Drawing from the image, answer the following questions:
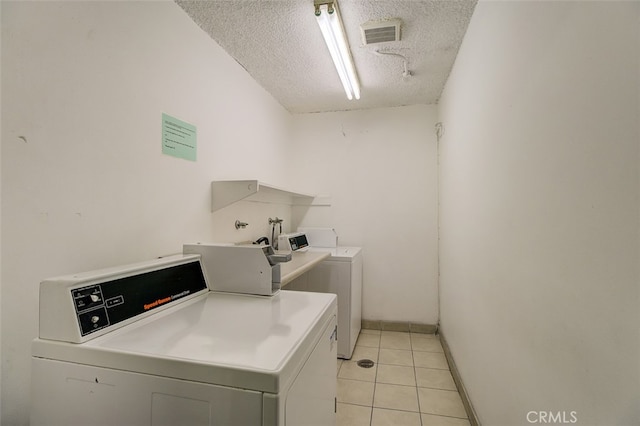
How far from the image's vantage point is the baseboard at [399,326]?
322 cm

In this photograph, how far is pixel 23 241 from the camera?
1.00 metres

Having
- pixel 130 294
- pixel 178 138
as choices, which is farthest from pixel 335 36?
pixel 130 294

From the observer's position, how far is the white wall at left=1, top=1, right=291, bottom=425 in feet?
3.24

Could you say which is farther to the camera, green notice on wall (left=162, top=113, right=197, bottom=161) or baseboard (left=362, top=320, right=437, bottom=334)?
baseboard (left=362, top=320, right=437, bottom=334)

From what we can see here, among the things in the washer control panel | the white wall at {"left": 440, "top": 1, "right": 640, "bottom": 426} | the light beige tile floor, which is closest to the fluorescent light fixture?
the white wall at {"left": 440, "top": 1, "right": 640, "bottom": 426}

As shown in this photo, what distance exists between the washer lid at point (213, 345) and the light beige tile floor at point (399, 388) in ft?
4.15

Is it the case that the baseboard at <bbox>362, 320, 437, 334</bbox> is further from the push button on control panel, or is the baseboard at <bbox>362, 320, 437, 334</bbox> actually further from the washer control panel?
the push button on control panel

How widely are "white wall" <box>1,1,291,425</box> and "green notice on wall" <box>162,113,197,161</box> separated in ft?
0.16

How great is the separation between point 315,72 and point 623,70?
7.34ft

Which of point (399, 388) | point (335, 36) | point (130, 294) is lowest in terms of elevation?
point (399, 388)

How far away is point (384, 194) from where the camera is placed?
337cm

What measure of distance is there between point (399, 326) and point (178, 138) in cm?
289

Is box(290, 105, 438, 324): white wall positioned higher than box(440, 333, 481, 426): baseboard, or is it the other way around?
box(290, 105, 438, 324): white wall

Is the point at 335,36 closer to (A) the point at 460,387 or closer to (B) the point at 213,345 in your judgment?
(B) the point at 213,345
